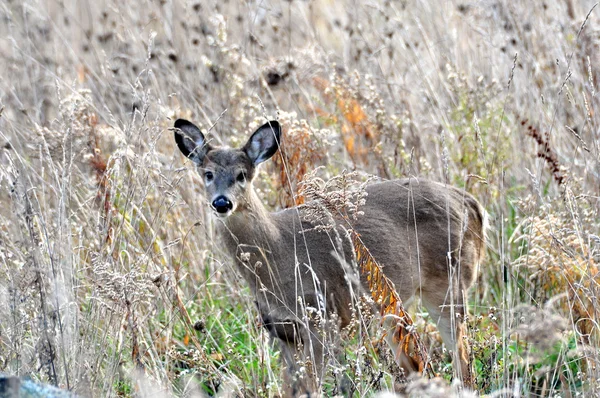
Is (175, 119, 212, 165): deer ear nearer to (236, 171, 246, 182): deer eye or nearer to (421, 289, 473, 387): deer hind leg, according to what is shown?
(236, 171, 246, 182): deer eye

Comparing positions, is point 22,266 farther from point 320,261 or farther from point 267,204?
point 267,204

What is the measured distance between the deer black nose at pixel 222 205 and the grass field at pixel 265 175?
0.62 ft

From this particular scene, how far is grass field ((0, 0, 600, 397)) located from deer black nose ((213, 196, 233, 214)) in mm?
188

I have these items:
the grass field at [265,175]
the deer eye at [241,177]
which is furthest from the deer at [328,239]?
the grass field at [265,175]

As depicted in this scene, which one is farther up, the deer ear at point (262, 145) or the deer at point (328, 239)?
the deer ear at point (262, 145)

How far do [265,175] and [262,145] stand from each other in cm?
70

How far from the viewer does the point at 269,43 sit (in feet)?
28.5

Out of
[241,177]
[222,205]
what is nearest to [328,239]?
[241,177]

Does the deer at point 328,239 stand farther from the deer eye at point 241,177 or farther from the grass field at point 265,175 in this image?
the grass field at point 265,175

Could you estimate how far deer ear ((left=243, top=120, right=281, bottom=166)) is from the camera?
530 cm

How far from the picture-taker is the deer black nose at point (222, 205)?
4980 mm

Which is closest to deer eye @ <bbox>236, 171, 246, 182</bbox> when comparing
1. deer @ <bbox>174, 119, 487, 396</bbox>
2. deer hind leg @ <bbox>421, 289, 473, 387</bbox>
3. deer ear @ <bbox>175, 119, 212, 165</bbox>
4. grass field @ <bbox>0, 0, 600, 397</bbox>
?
deer @ <bbox>174, 119, 487, 396</bbox>

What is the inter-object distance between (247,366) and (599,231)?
83.9 inches

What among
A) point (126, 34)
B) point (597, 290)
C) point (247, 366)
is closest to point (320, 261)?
point (247, 366)
